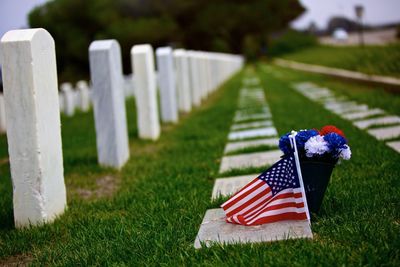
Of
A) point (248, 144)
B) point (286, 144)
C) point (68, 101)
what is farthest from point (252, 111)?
point (286, 144)

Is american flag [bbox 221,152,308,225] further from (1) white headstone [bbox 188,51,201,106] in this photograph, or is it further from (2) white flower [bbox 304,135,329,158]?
(1) white headstone [bbox 188,51,201,106]

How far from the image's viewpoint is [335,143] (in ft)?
9.01

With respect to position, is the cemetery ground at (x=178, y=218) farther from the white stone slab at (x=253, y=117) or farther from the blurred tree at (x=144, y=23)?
the blurred tree at (x=144, y=23)

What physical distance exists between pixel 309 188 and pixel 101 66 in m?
2.95

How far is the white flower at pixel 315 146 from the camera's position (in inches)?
108

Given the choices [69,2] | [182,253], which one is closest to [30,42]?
[182,253]

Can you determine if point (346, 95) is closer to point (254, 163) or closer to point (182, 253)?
point (254, 163)

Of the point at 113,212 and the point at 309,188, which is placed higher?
the point at 309,188

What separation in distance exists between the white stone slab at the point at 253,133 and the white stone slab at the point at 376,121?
0.98m

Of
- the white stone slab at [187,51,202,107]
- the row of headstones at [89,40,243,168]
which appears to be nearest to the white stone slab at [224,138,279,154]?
the row of headstones at [89,40,243,168]

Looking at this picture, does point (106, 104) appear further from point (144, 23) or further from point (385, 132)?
point (144, 23)

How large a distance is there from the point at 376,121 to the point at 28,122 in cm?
423

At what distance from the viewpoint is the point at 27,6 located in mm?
5191

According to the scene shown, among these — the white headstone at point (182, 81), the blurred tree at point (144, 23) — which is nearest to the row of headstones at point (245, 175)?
the white headstone at point (182, 81)
